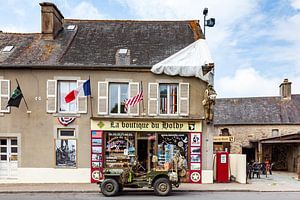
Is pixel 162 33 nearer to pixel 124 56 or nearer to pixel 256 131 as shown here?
pixel 124 56

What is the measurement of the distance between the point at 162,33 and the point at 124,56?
319cm

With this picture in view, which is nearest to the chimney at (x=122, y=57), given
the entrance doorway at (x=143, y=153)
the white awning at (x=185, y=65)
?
the white awning at (x=185, y=65)

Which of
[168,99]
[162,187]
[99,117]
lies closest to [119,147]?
[99,117]

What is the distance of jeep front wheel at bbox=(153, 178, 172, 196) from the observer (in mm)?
12562

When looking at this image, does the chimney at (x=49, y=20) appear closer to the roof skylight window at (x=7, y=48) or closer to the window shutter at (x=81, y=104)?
the roof skylight window at (x=7, y=48)

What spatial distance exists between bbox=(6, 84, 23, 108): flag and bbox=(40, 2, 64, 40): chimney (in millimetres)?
3893

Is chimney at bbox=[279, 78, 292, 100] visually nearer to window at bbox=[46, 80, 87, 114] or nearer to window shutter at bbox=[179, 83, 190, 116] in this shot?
window shutter at bbox=[179, 83, 190, 116]

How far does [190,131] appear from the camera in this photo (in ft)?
52.8

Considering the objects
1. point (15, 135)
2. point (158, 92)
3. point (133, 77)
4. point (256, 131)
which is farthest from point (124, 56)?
point (256, 131)

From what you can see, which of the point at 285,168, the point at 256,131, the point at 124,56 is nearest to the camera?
the point at 124,56

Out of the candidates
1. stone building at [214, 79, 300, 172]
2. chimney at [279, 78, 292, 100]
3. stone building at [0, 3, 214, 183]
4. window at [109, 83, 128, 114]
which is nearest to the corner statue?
stone building at [0, 3, 214, 183]

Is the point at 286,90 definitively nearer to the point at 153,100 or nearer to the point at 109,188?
the point at 153,100

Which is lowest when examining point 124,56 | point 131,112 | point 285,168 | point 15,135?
point 285,168

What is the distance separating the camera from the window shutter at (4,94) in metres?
16.0
